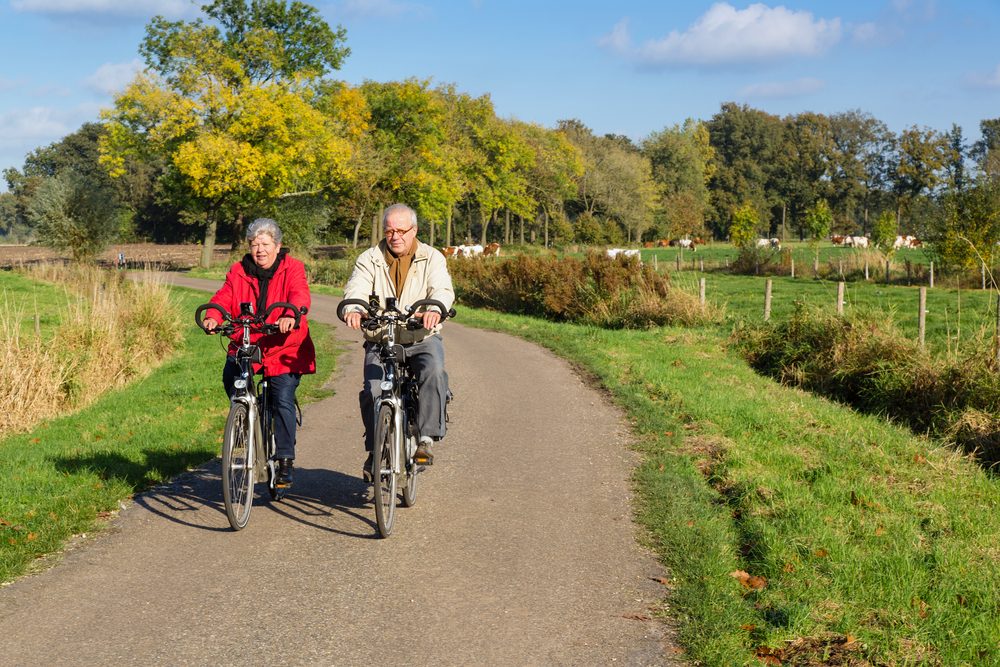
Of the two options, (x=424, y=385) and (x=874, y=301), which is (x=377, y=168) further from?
(x=424, y=385)

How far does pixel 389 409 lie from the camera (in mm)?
6273

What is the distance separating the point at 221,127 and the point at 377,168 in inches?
445

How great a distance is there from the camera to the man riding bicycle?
259 inches

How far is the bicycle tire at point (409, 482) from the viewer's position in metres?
6.73

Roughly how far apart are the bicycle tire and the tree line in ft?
115

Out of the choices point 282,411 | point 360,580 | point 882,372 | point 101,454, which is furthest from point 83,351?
point 882,372

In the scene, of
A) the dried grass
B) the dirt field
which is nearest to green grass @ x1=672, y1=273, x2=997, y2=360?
the dried grass

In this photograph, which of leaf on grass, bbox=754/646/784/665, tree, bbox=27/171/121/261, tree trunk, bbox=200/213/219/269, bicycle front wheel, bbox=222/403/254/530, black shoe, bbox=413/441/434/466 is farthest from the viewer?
tree trunk, bbox=200/213/219/269

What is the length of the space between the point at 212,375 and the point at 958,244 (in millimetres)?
31560

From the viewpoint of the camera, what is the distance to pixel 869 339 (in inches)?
596

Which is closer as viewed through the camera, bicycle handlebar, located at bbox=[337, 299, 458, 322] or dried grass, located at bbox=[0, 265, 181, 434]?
bicycle handlebar, located at bbox=[337, 299, 458, 322]

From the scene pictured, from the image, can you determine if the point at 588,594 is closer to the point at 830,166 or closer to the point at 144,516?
the point at 144,516

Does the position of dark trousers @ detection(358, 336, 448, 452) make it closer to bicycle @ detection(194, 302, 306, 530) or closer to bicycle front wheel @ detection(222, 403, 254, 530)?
bicycle @ detection(194, 302, 306, 530)

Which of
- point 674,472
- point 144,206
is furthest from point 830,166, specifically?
point 674,472
